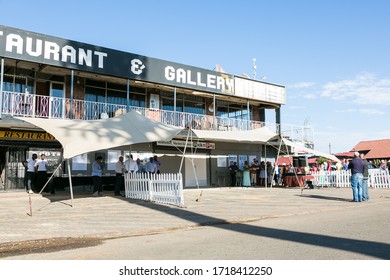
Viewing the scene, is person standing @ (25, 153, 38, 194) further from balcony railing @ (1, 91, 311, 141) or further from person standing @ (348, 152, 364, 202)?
person standing @ (348, 152, 364, 202)

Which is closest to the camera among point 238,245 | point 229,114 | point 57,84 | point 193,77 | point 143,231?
point 238,245

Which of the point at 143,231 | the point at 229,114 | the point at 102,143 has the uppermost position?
the point at 229,114

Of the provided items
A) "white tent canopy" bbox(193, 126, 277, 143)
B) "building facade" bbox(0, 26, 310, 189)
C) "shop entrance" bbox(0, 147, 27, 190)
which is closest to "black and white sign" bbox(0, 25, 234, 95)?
"building facade" bbox(0, 26, 310, 189)

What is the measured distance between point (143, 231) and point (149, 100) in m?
14.7

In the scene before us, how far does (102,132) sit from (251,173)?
13544 millimetres

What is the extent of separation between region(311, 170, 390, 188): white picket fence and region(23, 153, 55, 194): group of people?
14.2m

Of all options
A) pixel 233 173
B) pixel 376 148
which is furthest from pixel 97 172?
pixel 376 148

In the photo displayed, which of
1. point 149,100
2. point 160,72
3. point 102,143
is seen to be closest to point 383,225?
point 102,143

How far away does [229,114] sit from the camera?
85.7 feet

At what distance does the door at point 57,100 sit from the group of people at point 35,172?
2433 mm

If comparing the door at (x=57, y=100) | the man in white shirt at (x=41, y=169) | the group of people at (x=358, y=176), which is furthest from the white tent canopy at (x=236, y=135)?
the door at (x=57, y=100)

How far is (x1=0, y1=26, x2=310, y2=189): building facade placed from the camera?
1648cm

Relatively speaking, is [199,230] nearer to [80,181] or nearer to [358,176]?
[358,176]
